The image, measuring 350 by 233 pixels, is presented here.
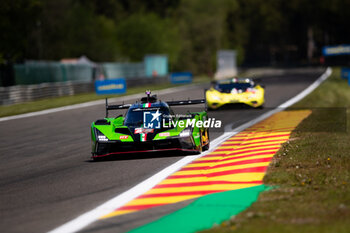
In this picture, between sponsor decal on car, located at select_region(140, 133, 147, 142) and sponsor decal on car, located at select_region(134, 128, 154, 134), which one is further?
sponsor decal on car, located at select_region(134, 128, 154, 134)

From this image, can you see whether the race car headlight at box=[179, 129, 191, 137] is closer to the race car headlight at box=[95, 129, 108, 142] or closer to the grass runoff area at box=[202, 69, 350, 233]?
the race car headlight at box=[95, 129, 108, 142]

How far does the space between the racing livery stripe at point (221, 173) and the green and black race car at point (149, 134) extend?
0.50 metres

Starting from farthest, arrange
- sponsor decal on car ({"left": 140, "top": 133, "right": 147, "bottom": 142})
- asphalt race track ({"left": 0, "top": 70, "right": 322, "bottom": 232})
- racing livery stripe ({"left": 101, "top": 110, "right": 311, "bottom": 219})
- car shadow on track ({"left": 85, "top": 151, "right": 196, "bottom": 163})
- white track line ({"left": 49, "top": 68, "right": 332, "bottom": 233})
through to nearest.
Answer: car shadow on track ({"left": 85, "top": 151, "right": 196, "bottom": 163}), sponsor decal on car ({"left": 140, "top": 133, "right": 147, "bottom": 142}), racing livery stripe ({"left": 101, "top": 110, "right": 311, "bottom": 219}), asphalt race track ({"left": 0, "top": 70, "right": 322, "bottom": 232}), white track line ({"left": 49, "top": 68, "right": 332, "bottom": 233})

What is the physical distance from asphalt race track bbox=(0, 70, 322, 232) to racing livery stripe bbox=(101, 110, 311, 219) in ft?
1.53

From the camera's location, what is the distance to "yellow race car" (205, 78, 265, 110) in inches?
889

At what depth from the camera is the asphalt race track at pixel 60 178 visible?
7.42m

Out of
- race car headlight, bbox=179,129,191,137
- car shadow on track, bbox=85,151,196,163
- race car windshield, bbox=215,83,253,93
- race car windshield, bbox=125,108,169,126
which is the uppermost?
race car windshield, bbox=125,108,169,126

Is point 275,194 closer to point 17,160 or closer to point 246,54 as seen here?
point 17,160

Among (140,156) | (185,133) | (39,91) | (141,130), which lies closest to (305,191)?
(185,133)

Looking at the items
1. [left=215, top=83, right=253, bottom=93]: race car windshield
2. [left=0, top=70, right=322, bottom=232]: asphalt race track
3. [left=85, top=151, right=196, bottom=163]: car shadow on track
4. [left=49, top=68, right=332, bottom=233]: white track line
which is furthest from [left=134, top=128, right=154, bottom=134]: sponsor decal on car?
[left=215, top=83, right=253, bottom=93]: race car windshield

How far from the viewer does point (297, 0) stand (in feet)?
428

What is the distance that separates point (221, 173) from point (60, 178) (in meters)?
2.77

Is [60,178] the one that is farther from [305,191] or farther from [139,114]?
[305,191]

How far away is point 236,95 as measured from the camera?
22656 millimetres
